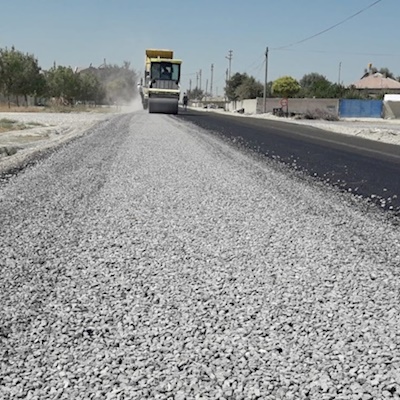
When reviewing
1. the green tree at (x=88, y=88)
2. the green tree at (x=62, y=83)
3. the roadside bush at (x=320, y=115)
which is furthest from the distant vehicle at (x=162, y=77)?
the green tree at (x=88, y=88)

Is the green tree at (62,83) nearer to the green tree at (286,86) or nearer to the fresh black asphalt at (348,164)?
the green tree at (286,86)

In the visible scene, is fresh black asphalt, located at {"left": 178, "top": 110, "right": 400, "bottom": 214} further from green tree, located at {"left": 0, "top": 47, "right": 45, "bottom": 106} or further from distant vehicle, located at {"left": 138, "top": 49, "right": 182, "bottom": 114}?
green tree, located at {"left": 0, "top": 47, "right": 45, "bottom": 106}

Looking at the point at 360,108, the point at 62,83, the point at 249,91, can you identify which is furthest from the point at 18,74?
the point at 249,91

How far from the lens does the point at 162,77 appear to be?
4062cm

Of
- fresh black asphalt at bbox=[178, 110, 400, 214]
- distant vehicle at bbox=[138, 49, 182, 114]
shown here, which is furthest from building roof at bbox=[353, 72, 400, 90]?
fresh black asphalt at bbox=[178, 110, 400, 214]

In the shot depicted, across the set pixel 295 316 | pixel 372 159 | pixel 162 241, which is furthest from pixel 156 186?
pixel 372 159

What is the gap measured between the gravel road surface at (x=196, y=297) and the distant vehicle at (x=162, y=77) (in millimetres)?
31918

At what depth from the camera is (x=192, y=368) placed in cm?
365

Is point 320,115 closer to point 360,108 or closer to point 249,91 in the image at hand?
point 360,108

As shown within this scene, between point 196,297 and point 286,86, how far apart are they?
332ft

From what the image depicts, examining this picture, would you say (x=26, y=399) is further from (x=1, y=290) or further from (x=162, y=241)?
(x=162, y=241)

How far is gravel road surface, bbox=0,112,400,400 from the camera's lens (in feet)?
11.6

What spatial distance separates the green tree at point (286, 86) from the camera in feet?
335

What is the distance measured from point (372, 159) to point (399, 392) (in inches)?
589
